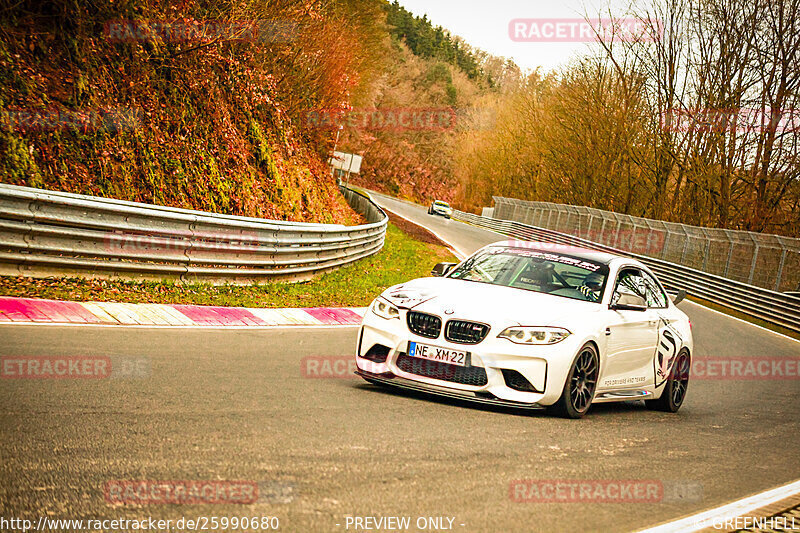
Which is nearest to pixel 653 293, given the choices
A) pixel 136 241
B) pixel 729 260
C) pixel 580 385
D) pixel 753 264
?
pixel 580 385

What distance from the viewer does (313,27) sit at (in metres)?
32.1

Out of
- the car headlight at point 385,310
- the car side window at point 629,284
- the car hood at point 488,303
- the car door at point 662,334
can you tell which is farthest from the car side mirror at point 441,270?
the car door at point 662,334

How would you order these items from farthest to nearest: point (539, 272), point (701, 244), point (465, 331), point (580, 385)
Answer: point (701, 244) < point (539, 272) < point (580, 385) < point (465, 331)

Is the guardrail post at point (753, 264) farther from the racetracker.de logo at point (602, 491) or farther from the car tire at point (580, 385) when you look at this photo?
the racetracker.de logo at point (602, 491)

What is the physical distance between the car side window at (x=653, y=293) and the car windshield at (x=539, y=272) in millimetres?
895

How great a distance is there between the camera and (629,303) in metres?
8.50

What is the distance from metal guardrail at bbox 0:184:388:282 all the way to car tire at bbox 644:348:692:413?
753 centimetres

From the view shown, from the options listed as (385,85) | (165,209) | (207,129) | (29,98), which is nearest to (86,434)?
(165,209)

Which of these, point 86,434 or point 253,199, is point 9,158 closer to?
point 253,199

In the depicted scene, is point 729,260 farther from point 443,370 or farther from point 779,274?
point 443,370

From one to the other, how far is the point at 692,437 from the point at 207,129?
14.7 meters

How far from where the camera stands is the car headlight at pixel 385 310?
764 centimetres

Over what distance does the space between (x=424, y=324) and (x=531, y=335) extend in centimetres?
92

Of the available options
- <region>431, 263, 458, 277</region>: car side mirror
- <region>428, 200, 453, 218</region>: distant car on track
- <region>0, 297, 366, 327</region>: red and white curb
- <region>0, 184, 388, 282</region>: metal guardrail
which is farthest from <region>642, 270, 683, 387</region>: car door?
<region>428, 200, 453, 218</region>: distant car on track
